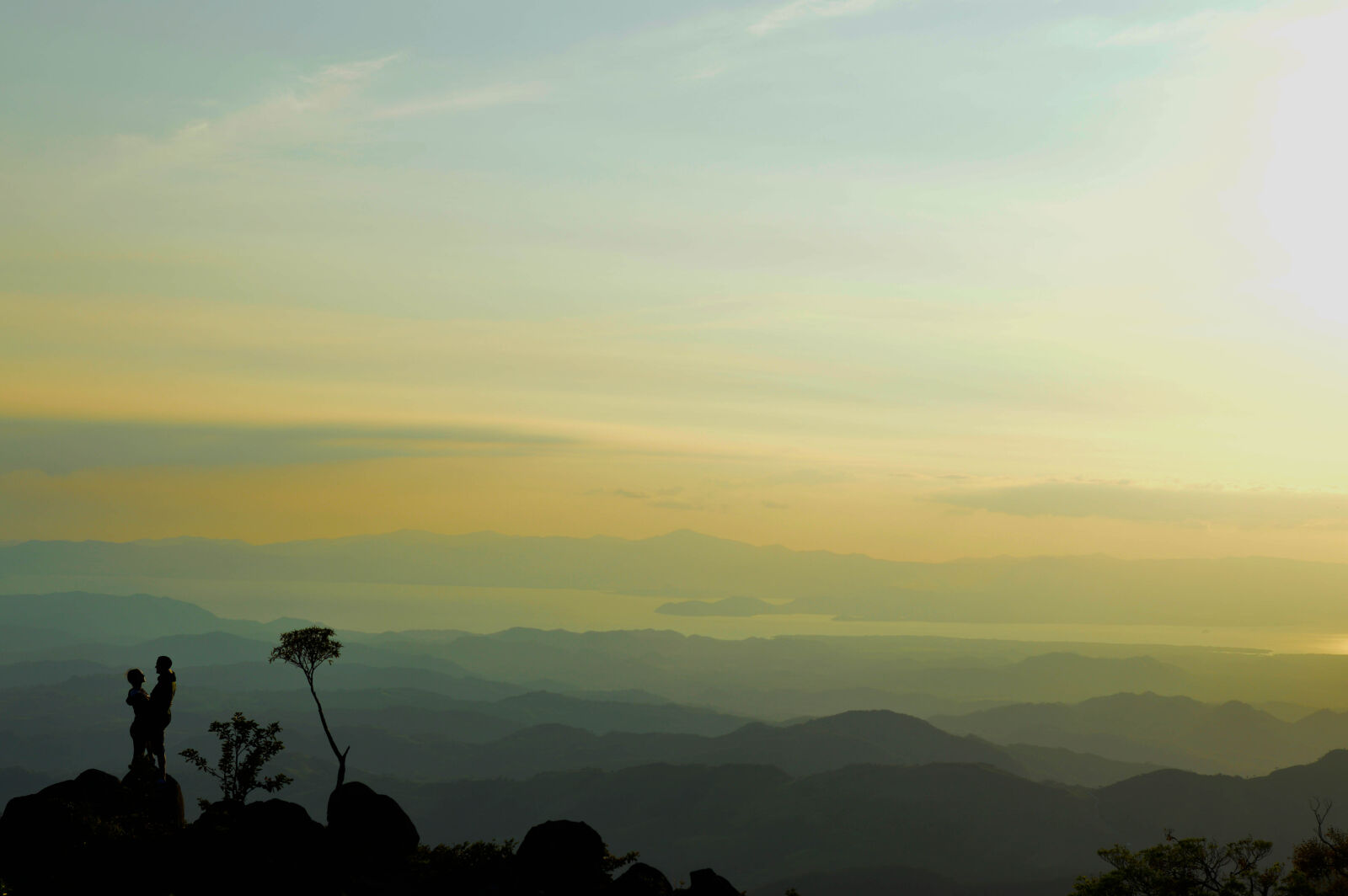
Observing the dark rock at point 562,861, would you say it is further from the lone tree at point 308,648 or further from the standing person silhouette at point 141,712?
the standing person silhouette at point 141,712

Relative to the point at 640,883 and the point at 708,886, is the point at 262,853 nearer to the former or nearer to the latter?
the point at 640,883

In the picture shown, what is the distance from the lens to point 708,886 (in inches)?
2007

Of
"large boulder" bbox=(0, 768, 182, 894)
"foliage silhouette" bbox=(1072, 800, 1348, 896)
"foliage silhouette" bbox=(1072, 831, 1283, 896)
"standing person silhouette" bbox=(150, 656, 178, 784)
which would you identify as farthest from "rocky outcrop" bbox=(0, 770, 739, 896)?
"foliage silhouette" bbox=(1072, 800, 1348, 896)

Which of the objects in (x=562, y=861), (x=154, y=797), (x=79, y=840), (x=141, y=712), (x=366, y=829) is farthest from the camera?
(x=366, y=829)

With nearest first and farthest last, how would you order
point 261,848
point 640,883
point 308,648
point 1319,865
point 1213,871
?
point 261,848 < point 640,883 < point 1319,865 < point 308,648 < point 1213,871

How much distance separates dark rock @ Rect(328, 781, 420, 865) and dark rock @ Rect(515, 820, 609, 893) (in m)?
6.48

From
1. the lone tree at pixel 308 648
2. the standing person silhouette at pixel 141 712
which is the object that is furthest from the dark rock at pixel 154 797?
the lone tree at pixel 308 648

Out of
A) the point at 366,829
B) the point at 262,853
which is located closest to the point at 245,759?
the point at 366,829

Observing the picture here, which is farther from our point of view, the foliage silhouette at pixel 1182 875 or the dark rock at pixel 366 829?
the foliage silhouette at pixel 1182 875

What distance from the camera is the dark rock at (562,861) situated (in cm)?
5072

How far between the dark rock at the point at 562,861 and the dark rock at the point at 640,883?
1.30 m

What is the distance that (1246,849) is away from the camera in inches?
2635

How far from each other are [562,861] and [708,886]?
7.68 m

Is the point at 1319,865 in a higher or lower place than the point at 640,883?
lower
